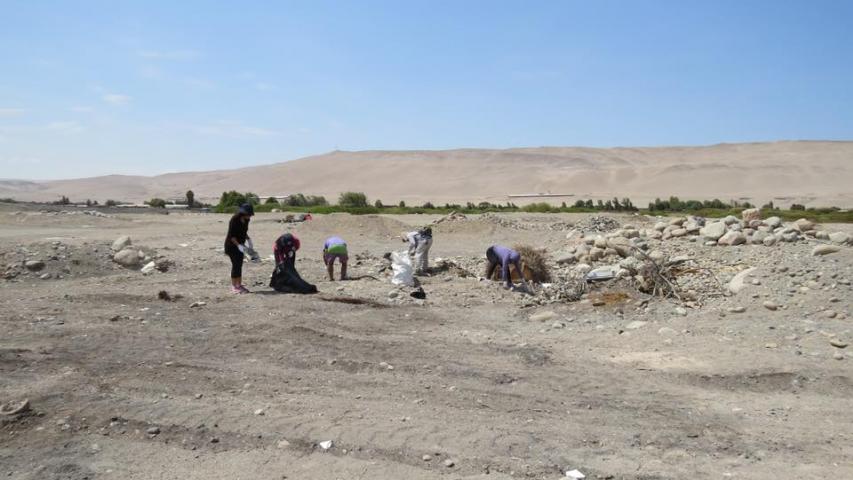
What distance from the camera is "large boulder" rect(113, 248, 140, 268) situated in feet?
40.7

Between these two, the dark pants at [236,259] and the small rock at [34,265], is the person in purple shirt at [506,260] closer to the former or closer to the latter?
the dark pants at [236,259]

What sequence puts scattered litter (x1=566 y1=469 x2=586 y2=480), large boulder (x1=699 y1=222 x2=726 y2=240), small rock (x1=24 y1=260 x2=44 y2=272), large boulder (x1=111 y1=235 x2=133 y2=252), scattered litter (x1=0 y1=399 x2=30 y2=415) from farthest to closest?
1. large boulder (x1=699 y1=222 x2=726 y2=240)
2. large boulder (x1=111 y1=235 x2=133 y2=252)
3. small rock (x1=24 y1=260 x2=44 y2=272)
4. scattered litter (x1=0 y1=399 x2=30 y2=415)
5. scattered litter (x1=566 y1=469 x2=586 y2=480)

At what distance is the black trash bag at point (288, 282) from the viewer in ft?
33.0

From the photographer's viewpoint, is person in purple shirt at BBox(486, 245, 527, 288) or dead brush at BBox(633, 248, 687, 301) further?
person in purple shirt at BBox(486, 245, 527, 288)

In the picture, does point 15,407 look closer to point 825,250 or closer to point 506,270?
point 506,270

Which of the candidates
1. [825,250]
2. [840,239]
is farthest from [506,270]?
[840,239]

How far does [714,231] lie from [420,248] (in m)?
6.36

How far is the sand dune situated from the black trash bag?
4597 cm

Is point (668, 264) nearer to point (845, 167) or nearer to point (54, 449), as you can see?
point (54, 449)

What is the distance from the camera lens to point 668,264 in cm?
1148

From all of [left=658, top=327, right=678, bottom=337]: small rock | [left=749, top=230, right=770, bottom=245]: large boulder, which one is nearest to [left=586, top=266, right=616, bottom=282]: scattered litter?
[left=658, top=327, right=678, bottom=337]: small rock

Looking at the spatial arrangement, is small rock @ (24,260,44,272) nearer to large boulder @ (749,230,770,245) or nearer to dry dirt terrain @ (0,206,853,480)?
dry dirt terrain @ (0,206,853,480)

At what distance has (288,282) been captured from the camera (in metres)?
10.1

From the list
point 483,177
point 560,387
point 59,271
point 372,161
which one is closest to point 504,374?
point 560,387
